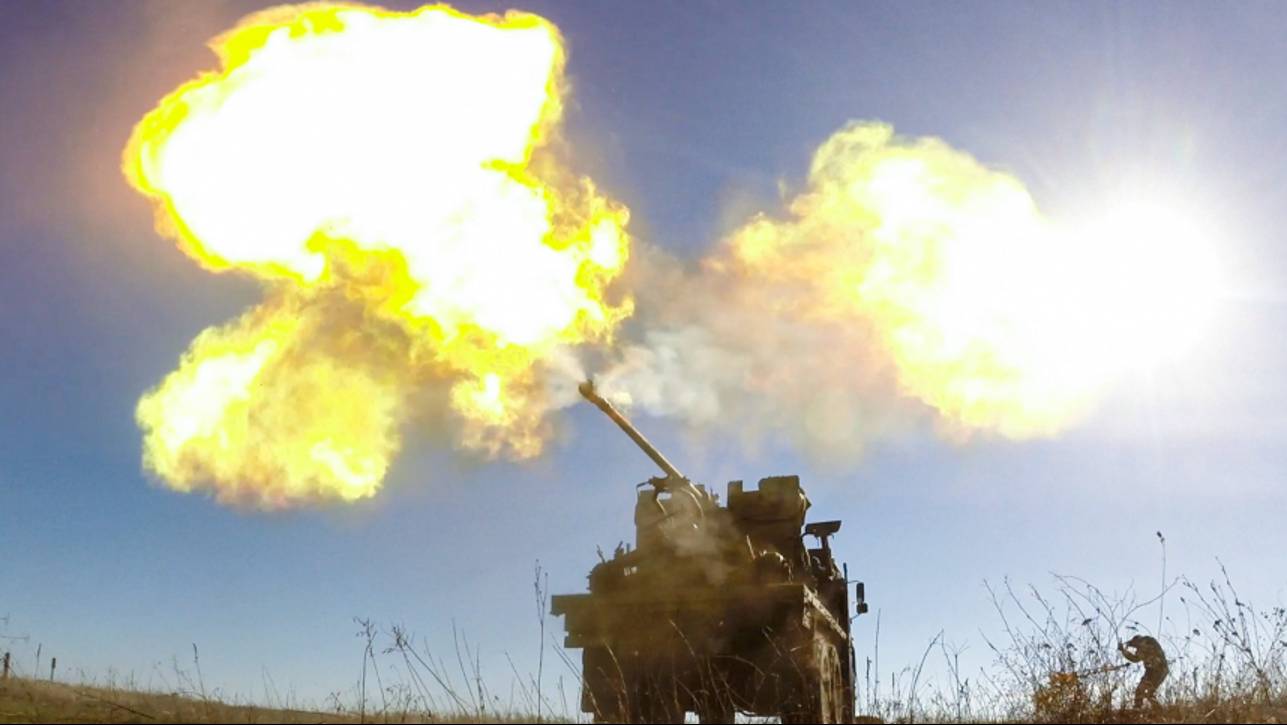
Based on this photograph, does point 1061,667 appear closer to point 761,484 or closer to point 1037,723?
point 1037,723

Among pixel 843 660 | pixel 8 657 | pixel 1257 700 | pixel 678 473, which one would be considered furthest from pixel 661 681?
pixel 8 657

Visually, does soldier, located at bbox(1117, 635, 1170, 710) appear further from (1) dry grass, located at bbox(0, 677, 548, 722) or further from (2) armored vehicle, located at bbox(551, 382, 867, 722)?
(1) dry grass, located at bbox(0, 677, 548, 722)

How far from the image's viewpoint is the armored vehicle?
1215cm

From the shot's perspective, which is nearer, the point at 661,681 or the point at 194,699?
the point at 194,699

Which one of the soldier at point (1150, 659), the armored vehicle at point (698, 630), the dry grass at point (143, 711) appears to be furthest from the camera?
the armored vehicle at point (698, 630)

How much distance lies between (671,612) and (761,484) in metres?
4.05

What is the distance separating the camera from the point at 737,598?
12539 mm

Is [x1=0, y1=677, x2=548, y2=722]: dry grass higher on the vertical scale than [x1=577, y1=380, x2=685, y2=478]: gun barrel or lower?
lower

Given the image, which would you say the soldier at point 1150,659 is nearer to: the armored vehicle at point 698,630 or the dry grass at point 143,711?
the armored vehicle at point 698,630

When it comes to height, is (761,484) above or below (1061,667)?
above

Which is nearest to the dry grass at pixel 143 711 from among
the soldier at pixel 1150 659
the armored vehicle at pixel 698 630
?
the armored vehicle at pixel 698 630

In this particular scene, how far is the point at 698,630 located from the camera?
499 inches

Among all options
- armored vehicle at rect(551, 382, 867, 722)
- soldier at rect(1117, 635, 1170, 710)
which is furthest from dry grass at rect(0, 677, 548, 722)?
soldier at rect(1117, 635, 1170, 710)

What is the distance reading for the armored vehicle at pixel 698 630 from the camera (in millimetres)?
12148
